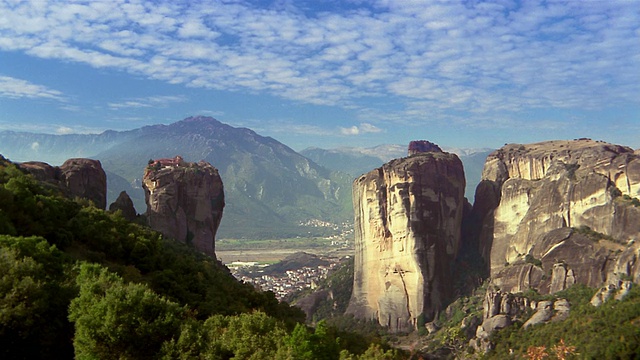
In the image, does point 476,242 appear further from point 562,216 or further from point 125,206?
point 125,206

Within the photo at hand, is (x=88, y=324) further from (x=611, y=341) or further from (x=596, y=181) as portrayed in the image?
(x=596, y=181)

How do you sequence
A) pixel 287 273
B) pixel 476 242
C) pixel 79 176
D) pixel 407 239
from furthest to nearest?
pixel 287 273 → pixel 476 242 → pixel 407 239 → pixel 79 176

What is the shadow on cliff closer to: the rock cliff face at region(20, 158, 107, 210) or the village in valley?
the village in valley

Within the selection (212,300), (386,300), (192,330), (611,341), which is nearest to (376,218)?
(386,300)

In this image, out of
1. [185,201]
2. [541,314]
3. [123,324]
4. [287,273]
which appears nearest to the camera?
[123,324]

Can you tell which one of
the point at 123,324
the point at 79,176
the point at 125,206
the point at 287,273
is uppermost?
the point at 79,176

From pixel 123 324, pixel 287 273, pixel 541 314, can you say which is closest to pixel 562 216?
pixel 541 314

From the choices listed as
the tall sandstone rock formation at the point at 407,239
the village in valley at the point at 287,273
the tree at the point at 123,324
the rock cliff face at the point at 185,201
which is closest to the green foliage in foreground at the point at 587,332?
the tall sandstone rock formation at the point at 407,239

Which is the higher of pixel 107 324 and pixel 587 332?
pixel 107 324
